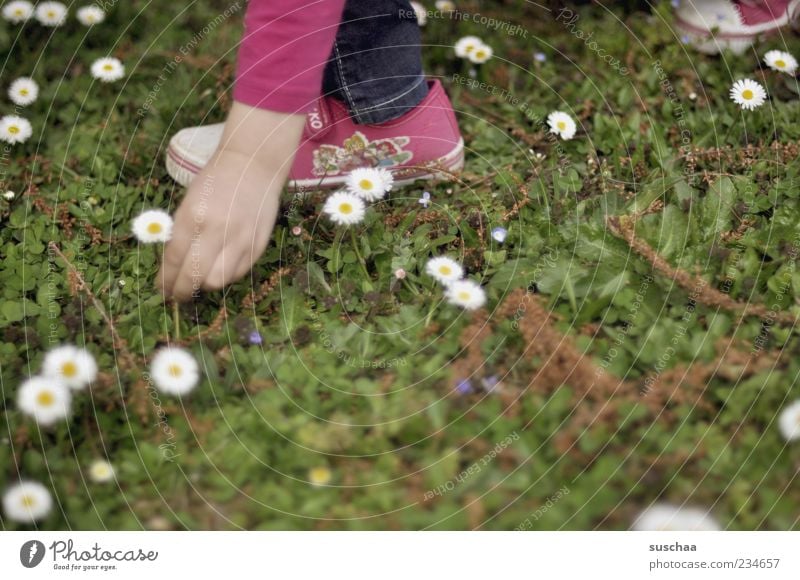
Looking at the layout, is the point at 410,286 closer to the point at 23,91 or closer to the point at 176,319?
the point at 176,319

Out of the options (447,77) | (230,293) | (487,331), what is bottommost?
(487,331)

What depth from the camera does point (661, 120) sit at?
1096 millimetres

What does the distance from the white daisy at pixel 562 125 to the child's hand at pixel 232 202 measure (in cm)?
42

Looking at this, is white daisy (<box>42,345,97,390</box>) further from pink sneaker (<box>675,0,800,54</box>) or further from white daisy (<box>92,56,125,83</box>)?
pink sneaker (<box>675,0,800,54</box>)

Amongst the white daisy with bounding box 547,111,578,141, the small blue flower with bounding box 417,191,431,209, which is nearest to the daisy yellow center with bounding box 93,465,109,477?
the small blue flower with bounding box 417,191,431,209

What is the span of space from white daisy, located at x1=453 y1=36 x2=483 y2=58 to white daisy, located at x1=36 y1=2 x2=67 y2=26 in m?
0.65

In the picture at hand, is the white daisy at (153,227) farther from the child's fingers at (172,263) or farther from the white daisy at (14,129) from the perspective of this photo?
the white daisy at (14,129)

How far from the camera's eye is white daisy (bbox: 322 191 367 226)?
93 cm

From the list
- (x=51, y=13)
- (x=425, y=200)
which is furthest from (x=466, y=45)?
(x=51, y=13)

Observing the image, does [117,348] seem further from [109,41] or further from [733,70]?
[733,70]

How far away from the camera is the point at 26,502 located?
72 cm

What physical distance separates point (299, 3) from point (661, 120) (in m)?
0.59

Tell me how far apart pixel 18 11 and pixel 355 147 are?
2.11 feet
